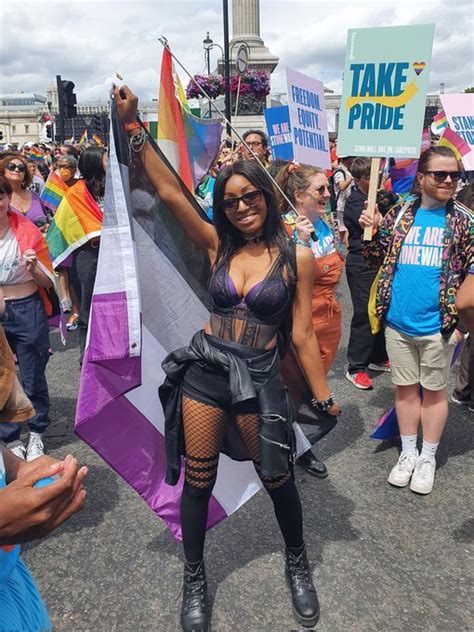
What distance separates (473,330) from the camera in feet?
6.33

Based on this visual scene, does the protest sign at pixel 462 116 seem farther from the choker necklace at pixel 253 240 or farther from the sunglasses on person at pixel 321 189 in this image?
the choker necklace at pixel 253 240

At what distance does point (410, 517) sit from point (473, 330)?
4.62ft

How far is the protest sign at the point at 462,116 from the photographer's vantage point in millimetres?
4809

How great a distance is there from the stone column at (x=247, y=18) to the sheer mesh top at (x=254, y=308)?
96.6ft

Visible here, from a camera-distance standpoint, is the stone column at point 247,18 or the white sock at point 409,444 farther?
the stone column at point 247,18

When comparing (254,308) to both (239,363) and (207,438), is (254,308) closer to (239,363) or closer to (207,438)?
(239,363)

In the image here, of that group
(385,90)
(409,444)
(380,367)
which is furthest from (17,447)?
(380,367)

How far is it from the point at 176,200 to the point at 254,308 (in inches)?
23.5

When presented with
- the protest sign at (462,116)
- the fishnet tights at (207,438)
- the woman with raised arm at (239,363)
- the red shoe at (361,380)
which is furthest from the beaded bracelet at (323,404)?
the protest sign at (462,116)

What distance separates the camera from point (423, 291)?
9.86ft

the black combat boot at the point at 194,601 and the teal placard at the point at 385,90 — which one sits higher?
the teal placard at the point at 385,90

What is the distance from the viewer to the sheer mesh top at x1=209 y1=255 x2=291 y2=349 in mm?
2143

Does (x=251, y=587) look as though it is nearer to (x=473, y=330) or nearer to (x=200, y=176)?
(x=473, y=330)

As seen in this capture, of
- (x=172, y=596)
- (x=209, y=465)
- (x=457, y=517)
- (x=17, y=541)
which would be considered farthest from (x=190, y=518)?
(x=457, y=517)
